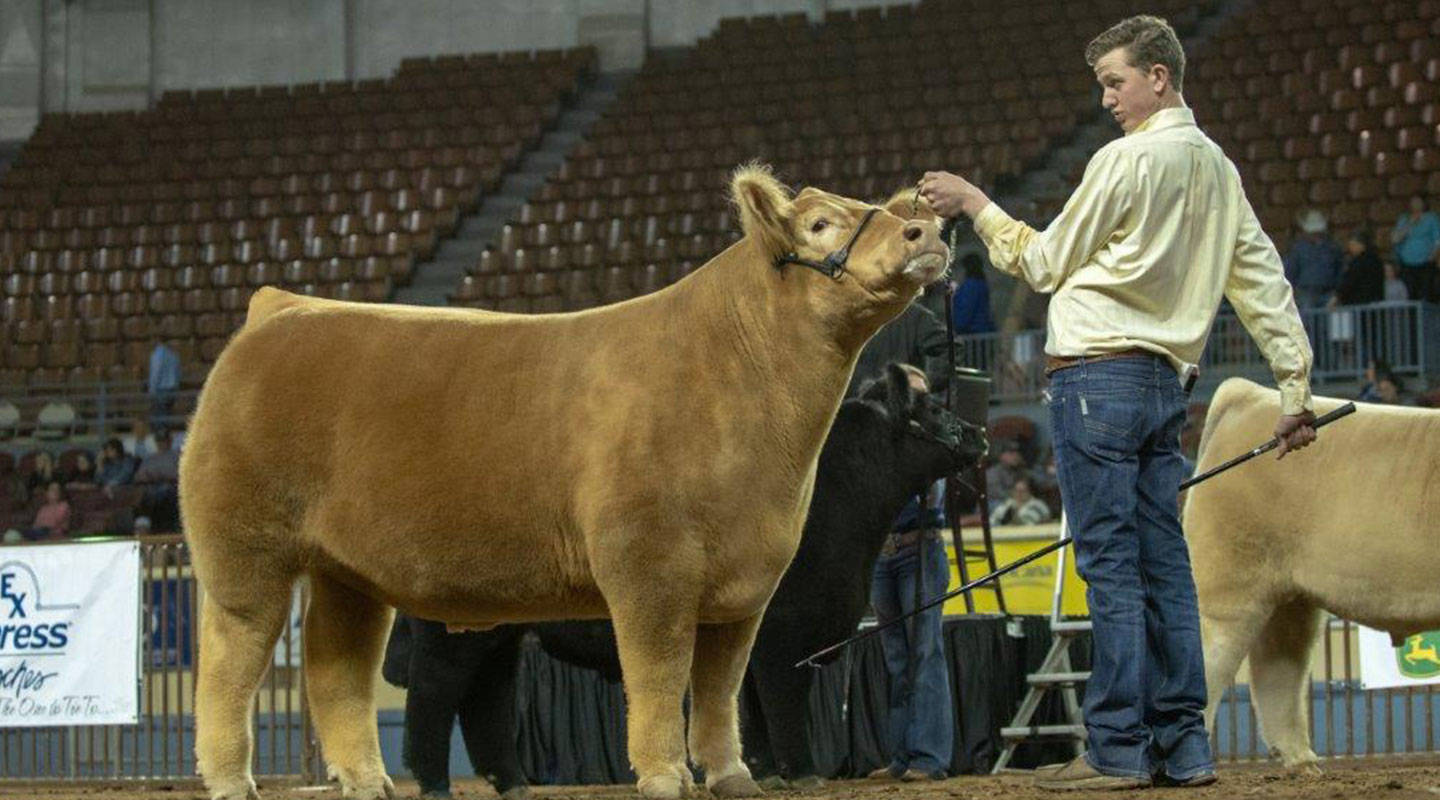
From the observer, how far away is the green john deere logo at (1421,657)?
888 cm

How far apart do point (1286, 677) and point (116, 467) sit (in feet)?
41.5

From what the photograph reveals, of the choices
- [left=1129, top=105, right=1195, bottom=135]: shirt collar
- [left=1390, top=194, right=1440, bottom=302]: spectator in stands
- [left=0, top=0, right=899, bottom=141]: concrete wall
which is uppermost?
[left=0, top=0, right=899, bottom=141]: concrete wall

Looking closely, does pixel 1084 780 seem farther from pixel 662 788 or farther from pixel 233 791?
pixel 233 791

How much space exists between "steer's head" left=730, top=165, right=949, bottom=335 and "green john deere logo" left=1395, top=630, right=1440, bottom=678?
470cm

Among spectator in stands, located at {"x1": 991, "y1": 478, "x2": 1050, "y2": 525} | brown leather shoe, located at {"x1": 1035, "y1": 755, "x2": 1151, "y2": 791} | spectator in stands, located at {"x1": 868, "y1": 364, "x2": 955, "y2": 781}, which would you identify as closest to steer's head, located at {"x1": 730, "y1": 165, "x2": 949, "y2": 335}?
brown leather shoe, located at {"x1": 1035, "y1": 755, "x2": 1151, "y2": 791}

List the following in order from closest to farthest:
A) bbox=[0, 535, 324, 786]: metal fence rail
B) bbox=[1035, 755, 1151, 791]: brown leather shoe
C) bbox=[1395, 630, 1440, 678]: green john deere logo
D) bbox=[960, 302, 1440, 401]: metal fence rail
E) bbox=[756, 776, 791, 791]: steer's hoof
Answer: bbox=[1035, 755, 1151, 791]: brown leather shoe → bbox=[756, 776, 791, 791]: steer's hoof → bbox=[1395, 630, 1440, 678]: green john deere logo → bbox=[0, 535, 324, 786]: metal fence rail → bbox=[960, 302, 1440, 401]: metal fence rail

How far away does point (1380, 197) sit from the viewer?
17297 mm

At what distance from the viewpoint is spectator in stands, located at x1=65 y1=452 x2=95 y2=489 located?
17.6 m

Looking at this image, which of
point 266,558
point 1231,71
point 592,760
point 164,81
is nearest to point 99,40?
point 164,81

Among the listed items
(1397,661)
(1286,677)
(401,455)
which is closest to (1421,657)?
(1397,661)

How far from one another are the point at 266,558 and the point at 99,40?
2325 centimetres

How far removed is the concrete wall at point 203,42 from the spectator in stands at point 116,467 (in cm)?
1046

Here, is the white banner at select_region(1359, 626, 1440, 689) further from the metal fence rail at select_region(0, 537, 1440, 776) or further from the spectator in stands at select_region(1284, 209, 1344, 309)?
the spectator in stands at select_region(1284, 209, 1344, 309)

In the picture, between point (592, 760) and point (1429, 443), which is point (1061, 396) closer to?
point (1429, 443)
